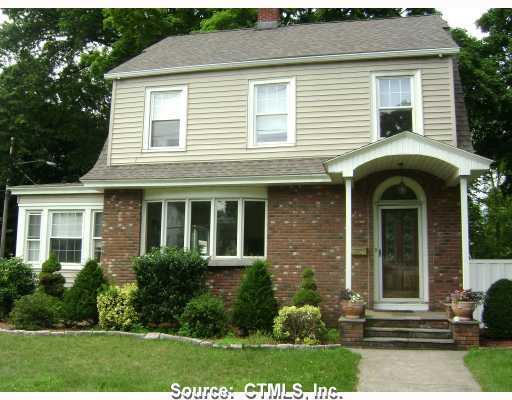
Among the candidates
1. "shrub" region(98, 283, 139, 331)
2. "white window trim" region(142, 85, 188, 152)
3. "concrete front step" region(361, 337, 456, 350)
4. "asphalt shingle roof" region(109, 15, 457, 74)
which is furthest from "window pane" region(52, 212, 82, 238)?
"concrete front step" region(361, 337, 456, 350)

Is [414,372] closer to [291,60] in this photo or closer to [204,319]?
[204,319]

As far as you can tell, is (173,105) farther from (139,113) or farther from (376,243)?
(376,243)

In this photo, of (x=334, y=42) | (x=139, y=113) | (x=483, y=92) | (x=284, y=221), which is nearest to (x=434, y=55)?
(x=334, y=42)

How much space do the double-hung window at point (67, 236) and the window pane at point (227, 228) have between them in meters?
4.50

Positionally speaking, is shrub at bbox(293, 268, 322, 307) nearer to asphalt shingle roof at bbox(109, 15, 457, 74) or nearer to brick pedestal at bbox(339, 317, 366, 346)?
brick pedestal at bbox(339, 317, 366, 346)

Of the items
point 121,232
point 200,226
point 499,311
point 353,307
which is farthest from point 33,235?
point 499,311

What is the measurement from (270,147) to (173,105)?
2776 millimetres

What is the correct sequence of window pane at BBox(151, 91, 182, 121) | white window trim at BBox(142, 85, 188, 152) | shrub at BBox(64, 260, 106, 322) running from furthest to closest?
window pane at BBox(151, 91, 182, 121)
white window trim at BBox(142, 85, 188, 152)
shrub at BBox(64, 260, 106, 322)

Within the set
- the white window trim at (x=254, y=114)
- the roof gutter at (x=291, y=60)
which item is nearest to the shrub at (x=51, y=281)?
the roof gutter at (x=291, y=60)

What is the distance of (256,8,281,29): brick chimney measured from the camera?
16250 millimetres

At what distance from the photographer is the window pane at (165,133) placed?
1352 centimetres

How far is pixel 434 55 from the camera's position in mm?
12117

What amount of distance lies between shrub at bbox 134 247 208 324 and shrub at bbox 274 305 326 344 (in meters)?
2.26

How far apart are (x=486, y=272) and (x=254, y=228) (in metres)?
5.07
